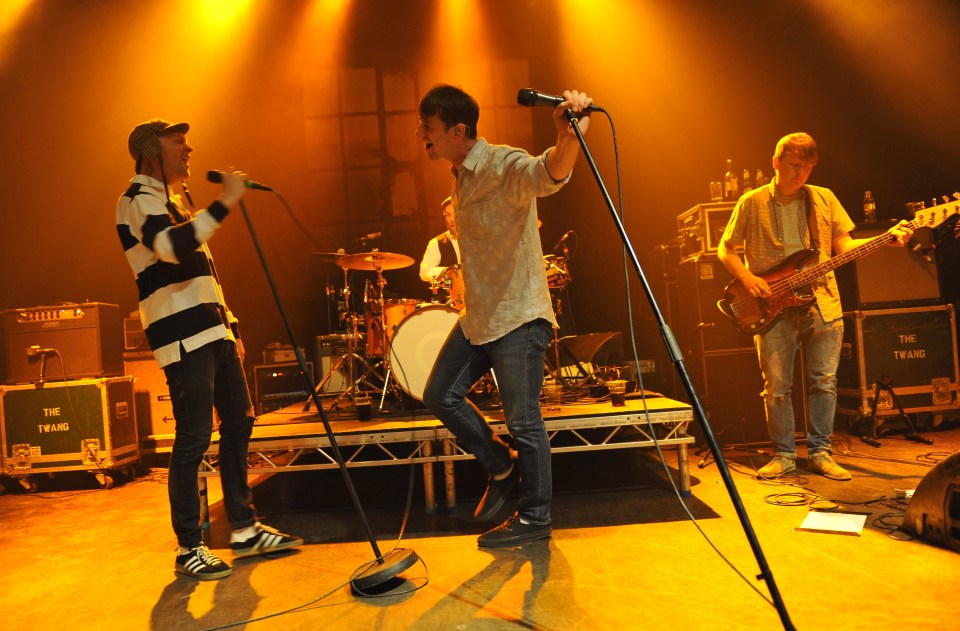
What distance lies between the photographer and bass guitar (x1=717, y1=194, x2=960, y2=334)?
3.89m

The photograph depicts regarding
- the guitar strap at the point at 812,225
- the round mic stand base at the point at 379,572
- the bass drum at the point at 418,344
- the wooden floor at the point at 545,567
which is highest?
the guitar strap at the point at 812,225

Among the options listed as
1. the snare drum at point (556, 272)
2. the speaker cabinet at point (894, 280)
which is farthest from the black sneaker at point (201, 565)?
the speaker cabinet at point (894, 280)

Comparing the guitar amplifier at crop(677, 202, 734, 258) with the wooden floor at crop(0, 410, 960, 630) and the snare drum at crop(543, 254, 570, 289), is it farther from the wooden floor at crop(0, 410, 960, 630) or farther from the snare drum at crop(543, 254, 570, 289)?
the wooden floor at crop(0, 410, 960, 630)

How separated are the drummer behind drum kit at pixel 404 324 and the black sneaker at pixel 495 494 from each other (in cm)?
133

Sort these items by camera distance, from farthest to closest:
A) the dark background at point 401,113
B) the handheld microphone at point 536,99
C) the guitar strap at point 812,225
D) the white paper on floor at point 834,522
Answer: the dark background at point 401,113 → the guitar strap at point 812,225 → the white paper on floor at point 834,522 → the handheld microphone at point 536,99

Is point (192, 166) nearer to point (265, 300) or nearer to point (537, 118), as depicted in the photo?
point (265, 300)

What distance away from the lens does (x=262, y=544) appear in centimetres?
300

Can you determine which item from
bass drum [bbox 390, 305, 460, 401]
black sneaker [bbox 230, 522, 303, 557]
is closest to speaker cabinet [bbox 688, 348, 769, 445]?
bass drum [bbox 390, 305, 460, 401]

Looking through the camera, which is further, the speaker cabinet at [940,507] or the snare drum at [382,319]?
the snare drum at [382,319]

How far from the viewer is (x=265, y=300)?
691 centimetres

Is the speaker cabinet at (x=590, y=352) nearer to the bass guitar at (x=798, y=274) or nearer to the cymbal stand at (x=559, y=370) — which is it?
the cymbal stand at (x=559, y=370)

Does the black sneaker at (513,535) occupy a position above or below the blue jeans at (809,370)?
below

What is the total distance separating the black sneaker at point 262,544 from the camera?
2.97 m

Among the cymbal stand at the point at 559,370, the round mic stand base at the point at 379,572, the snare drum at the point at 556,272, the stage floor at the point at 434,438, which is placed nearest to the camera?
the round mic stand base at the point at 379,572
